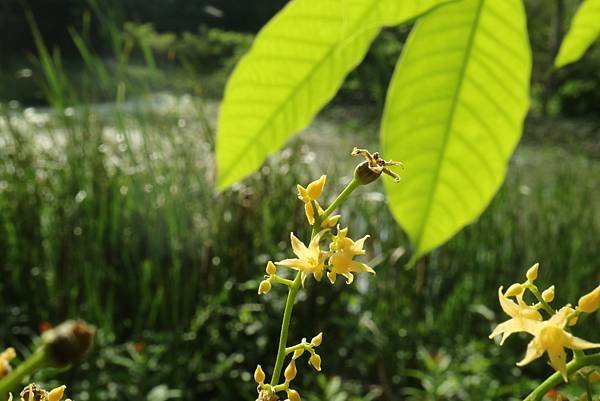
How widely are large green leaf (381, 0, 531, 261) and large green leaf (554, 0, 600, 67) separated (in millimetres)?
28

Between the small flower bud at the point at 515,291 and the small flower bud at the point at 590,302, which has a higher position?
the small flower bud at the point at 590,302

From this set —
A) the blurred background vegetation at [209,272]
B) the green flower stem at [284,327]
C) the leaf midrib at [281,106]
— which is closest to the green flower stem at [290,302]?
the green flower stem at [284,327]

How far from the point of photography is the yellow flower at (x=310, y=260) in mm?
179

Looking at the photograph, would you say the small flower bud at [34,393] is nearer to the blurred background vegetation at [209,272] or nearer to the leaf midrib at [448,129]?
the leaf midrib at [448,129]

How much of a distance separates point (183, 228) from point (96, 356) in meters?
0.41

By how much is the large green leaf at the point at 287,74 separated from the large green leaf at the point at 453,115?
0.09ft

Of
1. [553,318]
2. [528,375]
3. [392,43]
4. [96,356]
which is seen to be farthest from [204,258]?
[392,43]

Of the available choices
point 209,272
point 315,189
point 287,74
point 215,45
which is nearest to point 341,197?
point 315,189

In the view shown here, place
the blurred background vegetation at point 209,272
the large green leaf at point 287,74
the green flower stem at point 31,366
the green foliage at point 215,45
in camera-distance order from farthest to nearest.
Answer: the green foliage at point 215,45 → the blurred background vegetation at point 209,272 → the large green leaf at point 287,74 → the green flower stem at point 31,366

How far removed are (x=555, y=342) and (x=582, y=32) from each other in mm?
181

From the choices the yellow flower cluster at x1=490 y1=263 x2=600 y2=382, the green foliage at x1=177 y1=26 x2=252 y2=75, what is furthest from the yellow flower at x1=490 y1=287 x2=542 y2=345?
the green foliage at x1=177 y1=26 x2=252 y2=75

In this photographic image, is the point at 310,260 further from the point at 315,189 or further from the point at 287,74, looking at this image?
the point at 287,74

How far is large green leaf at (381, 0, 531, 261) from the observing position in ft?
0.95

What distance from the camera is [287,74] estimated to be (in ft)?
0.95
